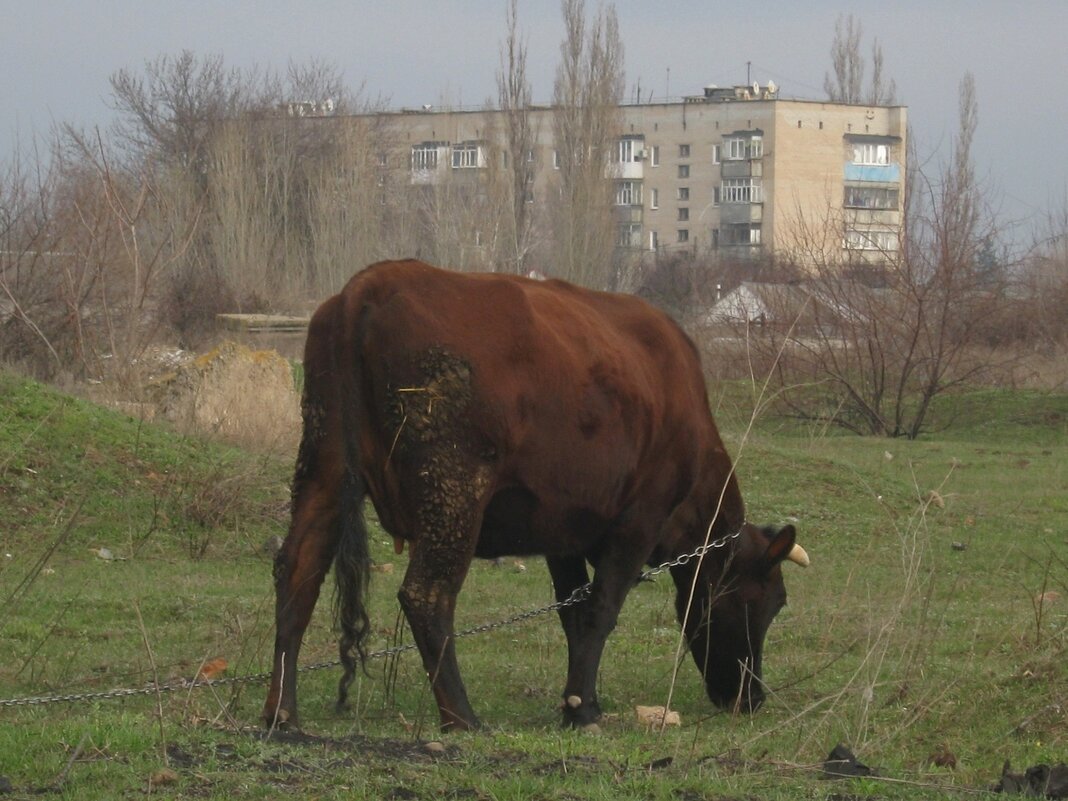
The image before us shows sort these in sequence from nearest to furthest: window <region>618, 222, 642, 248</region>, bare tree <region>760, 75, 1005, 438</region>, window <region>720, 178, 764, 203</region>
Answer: bare tree <region>760, 75, 1005, 438</region>, window <region>618, 222, 642, 248</region>, window <region>720, 178, 764, 203</region>

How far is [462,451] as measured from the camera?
6.54 metres

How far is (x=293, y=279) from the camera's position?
48.5 m

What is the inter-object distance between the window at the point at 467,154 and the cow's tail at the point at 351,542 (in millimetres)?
63584

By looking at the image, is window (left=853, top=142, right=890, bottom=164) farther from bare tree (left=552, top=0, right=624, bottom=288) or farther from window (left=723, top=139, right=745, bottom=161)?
bare tree (left=552, top=0, right=624, bottom=288)

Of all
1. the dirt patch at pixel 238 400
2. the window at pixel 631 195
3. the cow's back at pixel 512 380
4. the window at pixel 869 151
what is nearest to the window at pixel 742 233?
the window at pixel 631 195

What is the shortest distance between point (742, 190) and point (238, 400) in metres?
72.9

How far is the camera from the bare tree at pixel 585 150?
53375 mm

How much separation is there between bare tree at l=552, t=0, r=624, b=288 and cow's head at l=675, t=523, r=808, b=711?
42.9 m

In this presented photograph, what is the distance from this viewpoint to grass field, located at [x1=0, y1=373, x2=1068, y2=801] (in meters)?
5.11

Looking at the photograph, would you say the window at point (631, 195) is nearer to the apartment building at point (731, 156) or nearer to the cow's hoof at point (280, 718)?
the apartment building at point (731, 156)

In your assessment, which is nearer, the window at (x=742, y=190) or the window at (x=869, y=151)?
the window at (x=869, y=151)

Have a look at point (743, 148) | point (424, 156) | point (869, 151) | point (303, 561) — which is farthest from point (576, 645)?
point (869, 151)

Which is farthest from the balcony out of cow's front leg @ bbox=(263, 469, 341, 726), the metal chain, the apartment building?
cow's front leg @ bbox=(263, 469, 341, 726)

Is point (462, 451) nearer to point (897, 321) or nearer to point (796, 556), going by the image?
point (796, 556)
